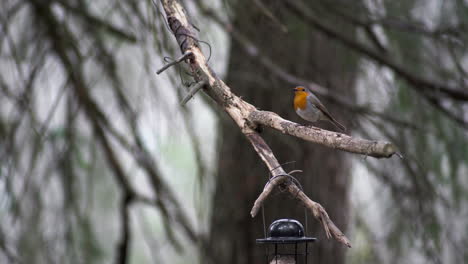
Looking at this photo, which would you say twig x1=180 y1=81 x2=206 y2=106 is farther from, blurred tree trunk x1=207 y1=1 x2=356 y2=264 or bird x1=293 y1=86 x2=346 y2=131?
blurred tree trunk x1=207 y1=1 x2=356 y2=264

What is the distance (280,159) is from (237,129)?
0.34 meters

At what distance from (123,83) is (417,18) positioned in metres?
1.70

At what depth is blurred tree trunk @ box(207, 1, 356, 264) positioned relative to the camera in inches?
136

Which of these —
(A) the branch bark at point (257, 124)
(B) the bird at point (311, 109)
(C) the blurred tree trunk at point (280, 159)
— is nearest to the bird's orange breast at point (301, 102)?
(B) the bird at point (311, 109)

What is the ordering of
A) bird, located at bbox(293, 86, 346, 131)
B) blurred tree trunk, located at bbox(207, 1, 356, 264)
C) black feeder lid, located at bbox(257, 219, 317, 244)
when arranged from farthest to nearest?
blurred tree trunk, located at bbox(207, 1, 356, 264), bird, located at bbox(293, 86, 346, 131), black feeder lid, located at bbox(257, 219, 317, 244)

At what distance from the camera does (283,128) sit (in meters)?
1.28

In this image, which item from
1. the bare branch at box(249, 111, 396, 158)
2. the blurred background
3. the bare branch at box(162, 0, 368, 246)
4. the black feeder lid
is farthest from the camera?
the blurred background

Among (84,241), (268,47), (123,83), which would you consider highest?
(268,47)

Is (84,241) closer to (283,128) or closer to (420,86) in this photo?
(420,86)

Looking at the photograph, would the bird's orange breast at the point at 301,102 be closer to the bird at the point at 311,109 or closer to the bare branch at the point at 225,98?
the bird at the point at 311,109

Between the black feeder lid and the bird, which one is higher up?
the bird

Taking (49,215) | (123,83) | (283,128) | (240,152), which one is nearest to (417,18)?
(240,152)

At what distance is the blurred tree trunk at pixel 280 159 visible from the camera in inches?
136

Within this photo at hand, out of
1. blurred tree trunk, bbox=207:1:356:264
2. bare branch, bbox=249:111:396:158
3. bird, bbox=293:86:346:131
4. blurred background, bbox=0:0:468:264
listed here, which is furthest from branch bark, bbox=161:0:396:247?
blurred tree trunk, bbox=207:1:356:264
